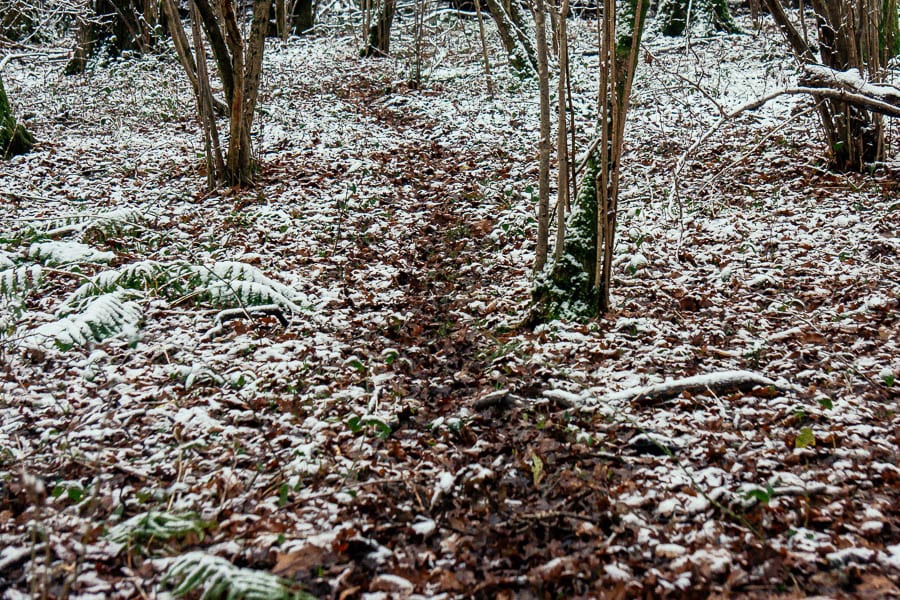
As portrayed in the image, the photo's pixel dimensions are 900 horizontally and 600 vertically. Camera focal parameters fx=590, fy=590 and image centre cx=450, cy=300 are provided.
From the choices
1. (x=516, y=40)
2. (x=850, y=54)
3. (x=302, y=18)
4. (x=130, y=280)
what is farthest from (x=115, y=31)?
(x=850, y=54)

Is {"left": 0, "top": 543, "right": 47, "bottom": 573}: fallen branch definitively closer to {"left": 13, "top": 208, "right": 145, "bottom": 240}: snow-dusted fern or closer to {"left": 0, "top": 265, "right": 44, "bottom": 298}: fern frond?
{"left": 0, "top": 265, "right": 44, "bottom": 298}: fern frond

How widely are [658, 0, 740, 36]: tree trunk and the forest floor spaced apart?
7.39m

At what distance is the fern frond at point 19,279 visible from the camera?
441 cm

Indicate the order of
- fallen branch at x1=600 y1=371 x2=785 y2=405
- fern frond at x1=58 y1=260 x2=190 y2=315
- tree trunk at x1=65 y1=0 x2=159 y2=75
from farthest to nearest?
1. tree trunk at x1=65 y1=0 x2=159 y2=75
2. fern frond at x1=58 y1=260 x2=190 y2=315
3. fallen branch at x1=600 y1=371 x2=785 y2=405

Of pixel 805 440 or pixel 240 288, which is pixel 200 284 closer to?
pixel 240 288

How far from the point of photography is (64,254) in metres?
5.13

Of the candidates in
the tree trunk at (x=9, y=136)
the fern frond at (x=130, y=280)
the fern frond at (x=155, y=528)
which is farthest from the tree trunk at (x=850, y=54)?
the tree trunk at (x=9, y=136)

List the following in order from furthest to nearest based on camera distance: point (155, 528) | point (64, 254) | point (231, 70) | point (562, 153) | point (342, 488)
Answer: point (231, 70)
point (64, 254)
point (562, 153)
point (342, 488)
point (155, 528)

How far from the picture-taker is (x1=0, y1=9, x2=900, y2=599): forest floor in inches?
103

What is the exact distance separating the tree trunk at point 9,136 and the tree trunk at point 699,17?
1353 cm

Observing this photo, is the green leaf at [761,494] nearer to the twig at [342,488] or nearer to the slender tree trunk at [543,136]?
the twig at [342,488]

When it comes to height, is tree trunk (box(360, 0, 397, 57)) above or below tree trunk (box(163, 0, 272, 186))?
above

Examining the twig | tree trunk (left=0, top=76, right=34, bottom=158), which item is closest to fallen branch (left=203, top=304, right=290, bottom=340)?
the twig

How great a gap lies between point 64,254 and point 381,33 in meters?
12.5
